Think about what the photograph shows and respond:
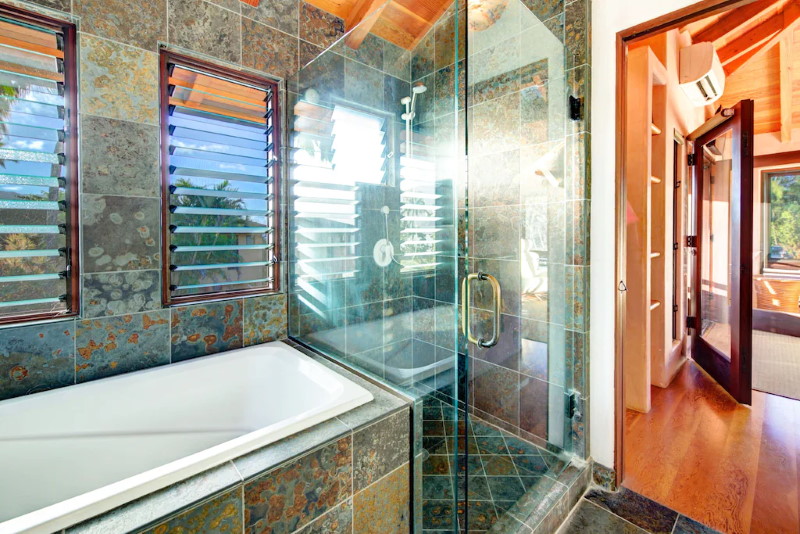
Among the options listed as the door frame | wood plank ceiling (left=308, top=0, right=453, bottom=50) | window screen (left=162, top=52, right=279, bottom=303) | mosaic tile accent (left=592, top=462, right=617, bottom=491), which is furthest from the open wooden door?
window screen (left=162, top=52, right=279, bottom=303)

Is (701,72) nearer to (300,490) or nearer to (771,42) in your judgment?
(771,42)

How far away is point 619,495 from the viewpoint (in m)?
1.72

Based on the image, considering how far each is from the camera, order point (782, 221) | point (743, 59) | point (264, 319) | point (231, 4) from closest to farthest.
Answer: point (231, 4) < point (264, 319) < point (782, 221) < point (743, 59)

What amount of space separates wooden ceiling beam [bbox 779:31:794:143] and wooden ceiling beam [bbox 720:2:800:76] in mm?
66

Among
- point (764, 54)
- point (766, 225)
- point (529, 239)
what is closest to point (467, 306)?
point (529, 239)

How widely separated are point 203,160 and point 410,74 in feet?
3.83

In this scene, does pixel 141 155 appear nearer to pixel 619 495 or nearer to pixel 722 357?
pixel 619 495

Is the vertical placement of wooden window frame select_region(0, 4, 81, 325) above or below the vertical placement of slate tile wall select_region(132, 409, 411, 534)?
above

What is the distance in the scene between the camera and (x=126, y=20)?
63.1 inches

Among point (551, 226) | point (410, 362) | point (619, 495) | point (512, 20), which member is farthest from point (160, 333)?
point (619, 495)

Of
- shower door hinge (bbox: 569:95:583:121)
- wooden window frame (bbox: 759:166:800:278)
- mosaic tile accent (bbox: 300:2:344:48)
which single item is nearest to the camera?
shower door hinge (bbox: 569:95:583:121)

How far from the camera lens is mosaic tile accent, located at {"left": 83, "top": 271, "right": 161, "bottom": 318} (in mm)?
1562

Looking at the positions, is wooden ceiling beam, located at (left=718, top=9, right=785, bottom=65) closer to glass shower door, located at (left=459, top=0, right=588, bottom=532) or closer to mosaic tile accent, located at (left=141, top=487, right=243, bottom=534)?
glass shower door, located at (left=459, top=0, right=588, bottom=532)

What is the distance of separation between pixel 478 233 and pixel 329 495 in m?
1.12
